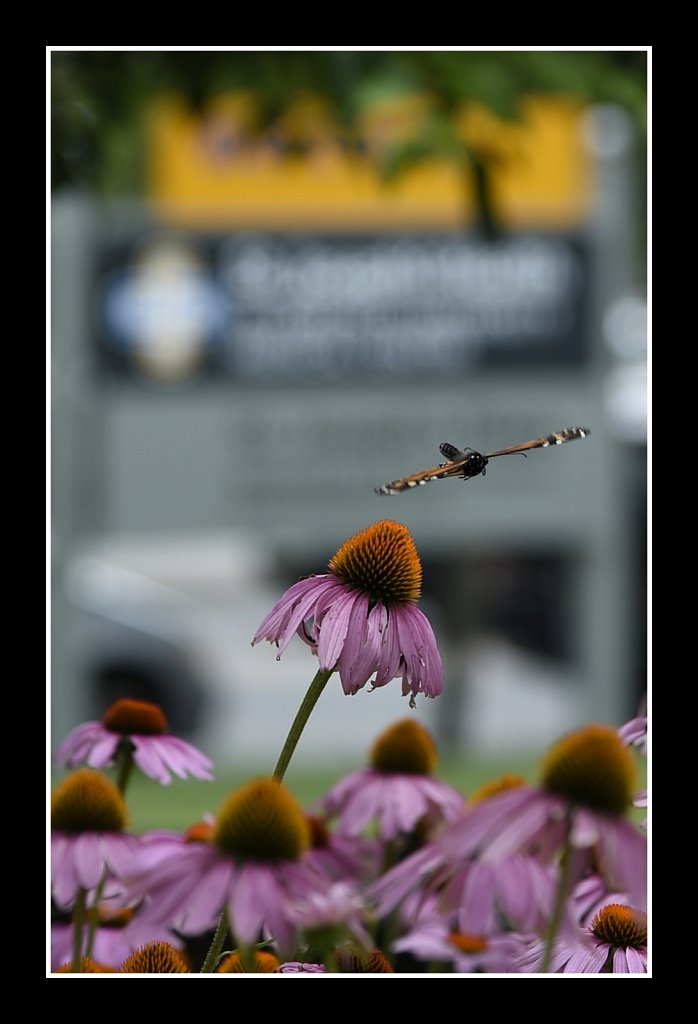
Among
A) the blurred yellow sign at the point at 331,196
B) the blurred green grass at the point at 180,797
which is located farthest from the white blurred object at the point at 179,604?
the blurred green grass at the point at 180,797

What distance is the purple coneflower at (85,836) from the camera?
0.51 m

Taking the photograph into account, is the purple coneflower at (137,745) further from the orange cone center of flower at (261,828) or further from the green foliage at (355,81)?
the green foliage at (355,81)

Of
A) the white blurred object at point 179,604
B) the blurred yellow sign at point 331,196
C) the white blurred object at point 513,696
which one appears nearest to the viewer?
the white blurred object at point 179,604

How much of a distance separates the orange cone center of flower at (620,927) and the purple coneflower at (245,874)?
129mm

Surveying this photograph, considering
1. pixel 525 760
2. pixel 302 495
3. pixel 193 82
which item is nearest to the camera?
pixel 193 82

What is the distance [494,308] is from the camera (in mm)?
6098

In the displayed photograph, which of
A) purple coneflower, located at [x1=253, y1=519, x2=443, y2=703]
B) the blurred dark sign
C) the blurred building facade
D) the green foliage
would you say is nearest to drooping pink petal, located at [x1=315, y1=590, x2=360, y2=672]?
purple coneflower, located at [x1=253, y1=519, x2=443, y2=703]

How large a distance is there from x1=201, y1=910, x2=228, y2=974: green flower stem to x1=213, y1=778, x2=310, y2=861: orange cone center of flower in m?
0.02

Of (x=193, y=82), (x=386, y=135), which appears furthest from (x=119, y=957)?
(x=386, y=135)

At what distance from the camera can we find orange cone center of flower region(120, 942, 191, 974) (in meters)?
0.48

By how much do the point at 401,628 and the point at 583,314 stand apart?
595cm

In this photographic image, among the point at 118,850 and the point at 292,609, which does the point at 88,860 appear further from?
the point at 292,609

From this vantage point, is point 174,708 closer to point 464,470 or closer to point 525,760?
point 525,760

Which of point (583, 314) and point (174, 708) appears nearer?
point (174, 708)
